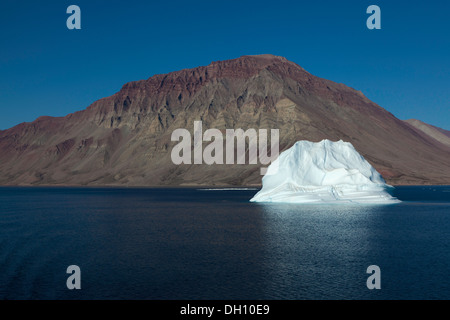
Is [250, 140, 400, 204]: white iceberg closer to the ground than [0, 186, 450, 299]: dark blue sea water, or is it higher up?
higher up

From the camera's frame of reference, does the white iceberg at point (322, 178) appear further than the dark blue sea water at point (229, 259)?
Yes

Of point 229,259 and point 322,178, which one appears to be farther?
point 322,178

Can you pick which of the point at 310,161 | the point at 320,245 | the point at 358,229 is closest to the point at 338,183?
the point at 310,161

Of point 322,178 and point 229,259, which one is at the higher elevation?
point 322,178

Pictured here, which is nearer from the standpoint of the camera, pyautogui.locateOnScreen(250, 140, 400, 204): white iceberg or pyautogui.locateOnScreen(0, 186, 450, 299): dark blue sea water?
pyautogui.locateOnScreen(0, 186, 450, 299): dark blue sea water
